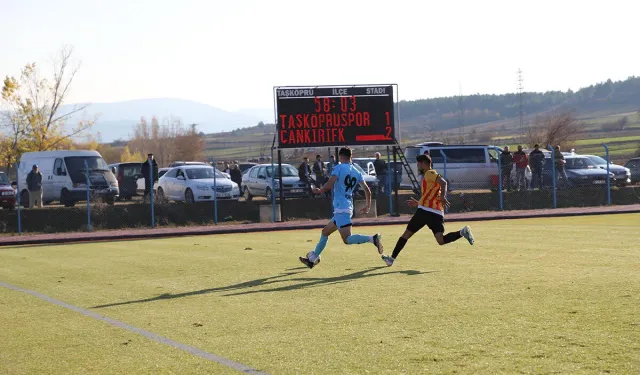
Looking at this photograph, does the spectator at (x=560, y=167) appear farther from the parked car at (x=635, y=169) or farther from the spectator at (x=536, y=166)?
the parked car at (x=635, y=169)

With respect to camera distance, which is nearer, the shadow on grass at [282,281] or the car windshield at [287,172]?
the shadow on grass at [282,281]

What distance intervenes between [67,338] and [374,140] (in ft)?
71.6

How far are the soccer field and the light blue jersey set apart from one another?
0.98 m

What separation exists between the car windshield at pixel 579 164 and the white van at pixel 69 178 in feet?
56.9

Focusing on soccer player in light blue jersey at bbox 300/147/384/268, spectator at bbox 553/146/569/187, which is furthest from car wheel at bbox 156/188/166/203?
soccer player in light blue jersey at bbox 300/147/384/268

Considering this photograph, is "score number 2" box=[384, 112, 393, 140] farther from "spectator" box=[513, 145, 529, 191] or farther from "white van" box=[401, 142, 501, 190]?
"spectator" box=[513, 145, 529, 191]

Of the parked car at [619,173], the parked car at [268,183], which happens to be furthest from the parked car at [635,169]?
the parked car at [268,183]

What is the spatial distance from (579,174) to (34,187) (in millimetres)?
20005

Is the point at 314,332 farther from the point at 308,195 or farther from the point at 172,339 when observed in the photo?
the point at 308,195

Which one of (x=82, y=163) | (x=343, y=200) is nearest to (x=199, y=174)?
(x=82, y=163)

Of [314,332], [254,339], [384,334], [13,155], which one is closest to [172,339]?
[254,339]

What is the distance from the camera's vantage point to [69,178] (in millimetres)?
34312

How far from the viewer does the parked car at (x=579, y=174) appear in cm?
3501

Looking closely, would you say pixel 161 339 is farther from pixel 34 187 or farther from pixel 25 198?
pixel 25 198
